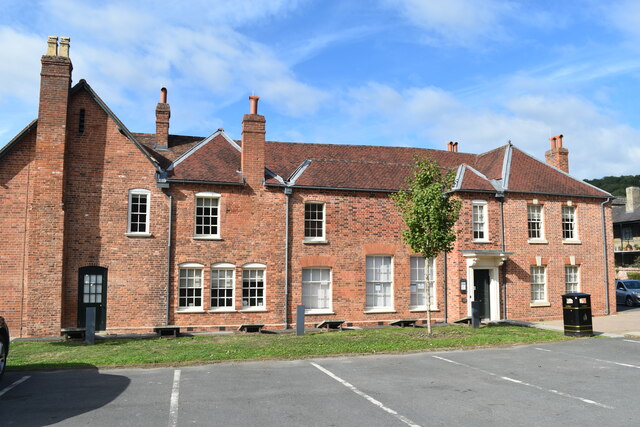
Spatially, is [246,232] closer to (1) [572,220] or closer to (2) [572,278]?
(2) [572,278]

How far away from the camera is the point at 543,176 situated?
24156 mm

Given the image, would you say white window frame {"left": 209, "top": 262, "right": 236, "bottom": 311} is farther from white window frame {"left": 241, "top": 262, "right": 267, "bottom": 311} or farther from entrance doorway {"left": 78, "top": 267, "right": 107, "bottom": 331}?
entrance doorway {"left": 78, "top": 267, "right": 107, "bottom": 331}

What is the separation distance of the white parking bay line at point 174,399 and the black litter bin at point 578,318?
43.5ft

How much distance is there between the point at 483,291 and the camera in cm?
2222

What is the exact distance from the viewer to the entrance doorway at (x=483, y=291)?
2214cm

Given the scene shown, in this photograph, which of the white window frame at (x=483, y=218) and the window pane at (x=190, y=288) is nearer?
the window pane at (x=190, y=288)

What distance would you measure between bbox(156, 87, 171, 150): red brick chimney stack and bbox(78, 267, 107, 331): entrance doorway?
6.58m

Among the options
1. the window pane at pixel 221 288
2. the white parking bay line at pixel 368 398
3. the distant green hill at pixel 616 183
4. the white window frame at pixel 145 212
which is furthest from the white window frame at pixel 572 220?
the distant green hill at pixel 616 183

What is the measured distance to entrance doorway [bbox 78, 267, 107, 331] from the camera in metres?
18.5

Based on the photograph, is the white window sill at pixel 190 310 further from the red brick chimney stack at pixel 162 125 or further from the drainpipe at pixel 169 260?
the red brick chimney stack at pixel 162 125

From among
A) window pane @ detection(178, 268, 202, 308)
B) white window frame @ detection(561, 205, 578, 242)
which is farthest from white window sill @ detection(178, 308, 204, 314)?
white window frame @ detection(561, 205, 578, 242)

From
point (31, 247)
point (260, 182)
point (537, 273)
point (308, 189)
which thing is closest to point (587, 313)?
point (537, 273)

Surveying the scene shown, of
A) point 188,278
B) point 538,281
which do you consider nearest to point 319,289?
point 188,278

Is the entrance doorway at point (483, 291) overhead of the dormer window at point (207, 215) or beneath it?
beneath
